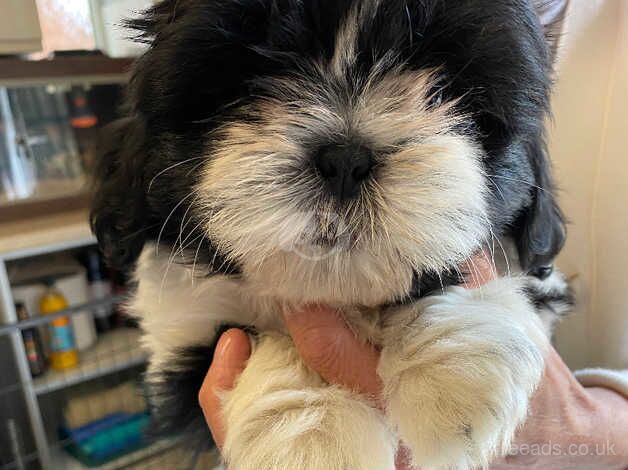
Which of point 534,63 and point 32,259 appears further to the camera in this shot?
point 32,259

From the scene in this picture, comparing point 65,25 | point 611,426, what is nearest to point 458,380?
point 611,426

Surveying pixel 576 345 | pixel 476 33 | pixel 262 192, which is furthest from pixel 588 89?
pixel 262 192

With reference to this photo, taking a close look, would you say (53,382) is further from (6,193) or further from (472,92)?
(472,92)

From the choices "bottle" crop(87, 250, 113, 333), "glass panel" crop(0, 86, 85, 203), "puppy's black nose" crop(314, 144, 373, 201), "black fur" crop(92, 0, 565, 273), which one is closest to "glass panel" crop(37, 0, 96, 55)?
"glass panel" crop(0, 86, 85, 203)

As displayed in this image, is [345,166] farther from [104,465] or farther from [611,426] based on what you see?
[104,465]

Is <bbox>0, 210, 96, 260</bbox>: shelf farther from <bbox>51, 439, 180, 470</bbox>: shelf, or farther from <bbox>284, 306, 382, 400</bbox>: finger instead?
<bbox>284, 306, 382, 400</bbox>: finger

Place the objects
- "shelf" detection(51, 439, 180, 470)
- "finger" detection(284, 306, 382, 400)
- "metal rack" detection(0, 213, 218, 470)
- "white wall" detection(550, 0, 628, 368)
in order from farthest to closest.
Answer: "shelf" detection(51, 439, 180, 470), "metal rack" detection(0, 213, 218, 470), "white wall" detection(550, 0, 628, 368), "finger" detection(284, 306, 382, 400)
